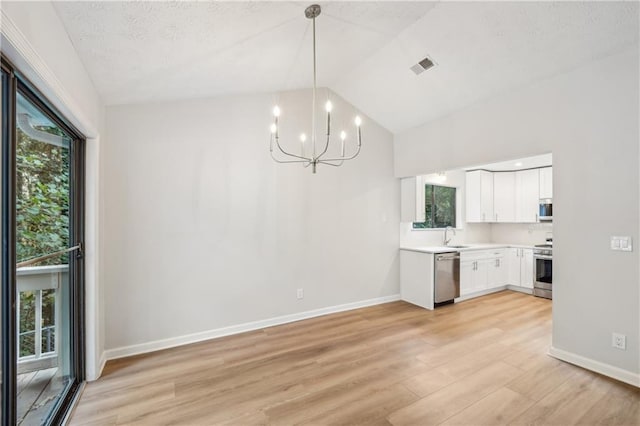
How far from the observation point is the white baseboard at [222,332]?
3.04 metres

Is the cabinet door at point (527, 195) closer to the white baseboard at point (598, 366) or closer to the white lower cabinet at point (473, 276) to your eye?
the white lower cabinet at point (473, 276)

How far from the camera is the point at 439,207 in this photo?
18.4 ft

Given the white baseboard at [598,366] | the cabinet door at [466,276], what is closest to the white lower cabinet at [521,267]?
the cabinet door at [466,276]

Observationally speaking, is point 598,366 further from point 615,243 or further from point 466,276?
point 466,276

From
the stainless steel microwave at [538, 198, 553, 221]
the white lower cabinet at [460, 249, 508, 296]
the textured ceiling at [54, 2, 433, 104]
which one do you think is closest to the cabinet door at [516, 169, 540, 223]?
the stainless steel microwave at [538, 198, 553, 221]

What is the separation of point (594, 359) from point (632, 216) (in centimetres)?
132

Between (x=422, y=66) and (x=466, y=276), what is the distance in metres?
3.37

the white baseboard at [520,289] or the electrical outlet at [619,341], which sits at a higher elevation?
the electrical outlet at [619,341]

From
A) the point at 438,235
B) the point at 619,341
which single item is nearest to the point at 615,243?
the point at 619,341

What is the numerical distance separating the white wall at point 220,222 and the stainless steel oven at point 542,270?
9.66 ft

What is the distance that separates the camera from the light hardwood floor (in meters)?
2.10

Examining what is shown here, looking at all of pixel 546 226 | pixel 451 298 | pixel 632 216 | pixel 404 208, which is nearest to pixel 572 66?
pixel 632 216

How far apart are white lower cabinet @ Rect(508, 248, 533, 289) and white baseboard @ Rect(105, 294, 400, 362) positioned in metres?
2.70

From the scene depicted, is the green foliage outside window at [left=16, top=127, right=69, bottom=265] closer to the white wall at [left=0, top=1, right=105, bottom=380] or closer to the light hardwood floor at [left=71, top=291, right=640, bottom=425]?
the white wall at [left=0, top=1, right=105, bottom=380]
